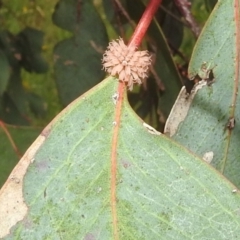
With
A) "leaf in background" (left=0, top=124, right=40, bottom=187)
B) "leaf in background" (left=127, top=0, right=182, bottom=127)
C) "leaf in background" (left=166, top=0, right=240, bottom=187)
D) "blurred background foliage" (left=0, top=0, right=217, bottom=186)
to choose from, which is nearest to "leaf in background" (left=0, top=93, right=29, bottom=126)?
"blurred background foliage" (left=0, top=0, right=217, bottom=186)

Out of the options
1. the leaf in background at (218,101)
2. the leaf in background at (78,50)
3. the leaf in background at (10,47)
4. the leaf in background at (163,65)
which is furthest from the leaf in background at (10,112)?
the leaf in background at (218,101)

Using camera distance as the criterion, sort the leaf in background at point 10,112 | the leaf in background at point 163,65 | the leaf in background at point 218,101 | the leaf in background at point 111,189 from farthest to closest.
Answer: the leaf in background at point 10,112 → the leaf in background at point 163,65 → the leaf in background at point 218,101 → the leaf in background at point 111,189

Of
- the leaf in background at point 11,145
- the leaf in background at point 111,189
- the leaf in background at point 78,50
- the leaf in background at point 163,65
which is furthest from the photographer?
the leaf in background at point 78,50

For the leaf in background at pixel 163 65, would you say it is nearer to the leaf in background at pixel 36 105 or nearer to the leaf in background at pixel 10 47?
the leaf in background at pixel 10 47

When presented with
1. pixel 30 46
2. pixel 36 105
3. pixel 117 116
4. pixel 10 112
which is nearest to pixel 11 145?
pixel 117 116

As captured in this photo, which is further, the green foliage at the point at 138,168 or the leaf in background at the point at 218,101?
the leaf in background at the point at 218,101

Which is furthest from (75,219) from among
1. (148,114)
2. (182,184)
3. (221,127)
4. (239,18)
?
(148,114)
